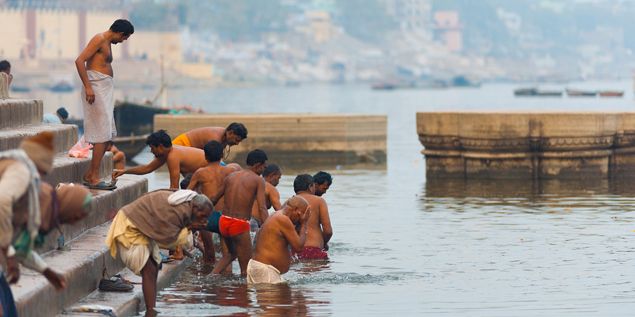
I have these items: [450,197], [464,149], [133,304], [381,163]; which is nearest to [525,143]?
[464,149]

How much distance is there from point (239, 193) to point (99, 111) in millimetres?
1507

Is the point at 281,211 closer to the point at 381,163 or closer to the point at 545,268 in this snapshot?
the point at 545,268

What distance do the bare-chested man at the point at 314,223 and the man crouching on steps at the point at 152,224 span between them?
3.99 metres

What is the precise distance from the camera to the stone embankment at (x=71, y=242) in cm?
1039

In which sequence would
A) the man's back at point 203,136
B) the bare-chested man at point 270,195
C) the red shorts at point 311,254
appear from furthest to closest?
the man's back at point 203,136 → the red shorts at point 311,254 → the bare-chested man at point 270,195

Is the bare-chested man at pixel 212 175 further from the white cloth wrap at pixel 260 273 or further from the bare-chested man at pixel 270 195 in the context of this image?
the bare-chested man at pixel 270 195

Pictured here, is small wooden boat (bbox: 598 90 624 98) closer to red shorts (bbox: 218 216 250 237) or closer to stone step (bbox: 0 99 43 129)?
stone step (bbox: 0 99 43 129)

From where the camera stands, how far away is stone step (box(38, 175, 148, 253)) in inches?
489

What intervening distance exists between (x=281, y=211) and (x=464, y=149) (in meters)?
12.9

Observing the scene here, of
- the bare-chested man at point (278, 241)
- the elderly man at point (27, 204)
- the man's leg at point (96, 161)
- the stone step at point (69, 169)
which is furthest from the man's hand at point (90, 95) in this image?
the elderly man at point (27, 204)

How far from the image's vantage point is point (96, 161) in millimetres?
14117

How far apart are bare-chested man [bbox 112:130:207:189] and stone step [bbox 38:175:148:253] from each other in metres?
0.25

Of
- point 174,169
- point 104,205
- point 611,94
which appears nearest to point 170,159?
point 174,169

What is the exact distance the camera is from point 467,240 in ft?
56.4
